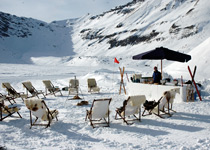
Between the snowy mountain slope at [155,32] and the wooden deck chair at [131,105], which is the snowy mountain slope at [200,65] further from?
the snowy mountain slope at [155,32]

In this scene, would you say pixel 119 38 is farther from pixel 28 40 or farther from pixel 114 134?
pixel 114 134

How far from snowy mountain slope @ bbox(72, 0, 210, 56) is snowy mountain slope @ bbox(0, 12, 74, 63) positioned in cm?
805

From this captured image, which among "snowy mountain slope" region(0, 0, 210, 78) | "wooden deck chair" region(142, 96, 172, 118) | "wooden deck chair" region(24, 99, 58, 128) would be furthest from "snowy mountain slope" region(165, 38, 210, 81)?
"snowy mountain slope" region(0, 0, 210, 78)

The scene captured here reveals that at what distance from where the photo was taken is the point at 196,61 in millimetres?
16234

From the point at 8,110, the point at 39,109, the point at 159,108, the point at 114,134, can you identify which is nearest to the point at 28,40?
the point at 8,110

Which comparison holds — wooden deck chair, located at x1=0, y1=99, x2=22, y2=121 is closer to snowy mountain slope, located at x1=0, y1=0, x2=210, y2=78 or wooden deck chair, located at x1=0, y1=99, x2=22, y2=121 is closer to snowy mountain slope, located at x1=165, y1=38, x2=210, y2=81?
snowy mountain slope, located at x1=165, y1=38, x2=210, y2=81

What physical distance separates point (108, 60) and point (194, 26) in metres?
24.3

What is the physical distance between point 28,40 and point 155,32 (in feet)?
188

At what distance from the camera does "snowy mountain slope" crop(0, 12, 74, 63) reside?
2857 inches

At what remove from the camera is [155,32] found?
6219 cm

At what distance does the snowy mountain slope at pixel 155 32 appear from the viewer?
49750mm

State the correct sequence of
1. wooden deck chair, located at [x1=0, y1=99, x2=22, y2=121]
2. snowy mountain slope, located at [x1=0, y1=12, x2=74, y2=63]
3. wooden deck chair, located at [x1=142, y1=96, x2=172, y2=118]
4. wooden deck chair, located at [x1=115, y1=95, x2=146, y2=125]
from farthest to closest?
snowy mountain slope, located at [x1=0, y1=12, x2=74, y2=63] → wooden deck chair, located at [x1=142, y1=96, x2=172, y2=118] → wooden deck chair, located at [x1=0, y1=99, x2=22, y2=121] → wooden deck chair, located at [x1=115, y1=95, x2=146, y2=125]

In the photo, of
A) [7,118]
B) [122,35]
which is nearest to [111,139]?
[7,118]

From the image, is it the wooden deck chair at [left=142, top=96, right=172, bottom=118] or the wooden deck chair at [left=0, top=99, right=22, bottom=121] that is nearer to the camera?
the wooden deck chair at [left=0, top=99, right=22, bottom=121]
